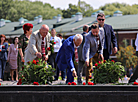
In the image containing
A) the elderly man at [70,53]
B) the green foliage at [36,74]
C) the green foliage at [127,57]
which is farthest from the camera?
the green foliage at [127,57]

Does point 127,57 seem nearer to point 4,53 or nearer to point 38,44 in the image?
point 4,53

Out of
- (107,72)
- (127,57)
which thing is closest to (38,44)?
(107,72)

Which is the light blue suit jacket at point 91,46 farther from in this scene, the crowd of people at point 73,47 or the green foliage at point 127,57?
the green foliage at point 127,57

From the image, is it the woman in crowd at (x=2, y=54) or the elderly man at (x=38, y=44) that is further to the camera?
Result: the woman in crowd at (x=2, y=54)

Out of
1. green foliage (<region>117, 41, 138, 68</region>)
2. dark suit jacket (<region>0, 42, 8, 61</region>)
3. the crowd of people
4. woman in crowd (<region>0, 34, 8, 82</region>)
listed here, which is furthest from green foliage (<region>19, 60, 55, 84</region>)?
green foliage (<region>117, 41, 138, 68</region>)

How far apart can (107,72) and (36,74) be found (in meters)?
1.60
